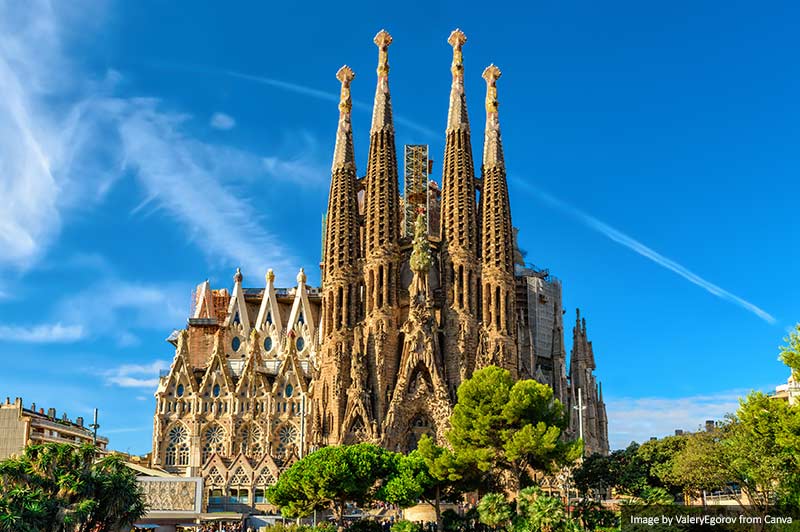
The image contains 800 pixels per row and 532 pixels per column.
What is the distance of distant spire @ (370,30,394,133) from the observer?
6525 centimetres

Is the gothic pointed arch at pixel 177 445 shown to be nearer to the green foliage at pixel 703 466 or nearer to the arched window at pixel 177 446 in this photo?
the arched window at pixel 177 446

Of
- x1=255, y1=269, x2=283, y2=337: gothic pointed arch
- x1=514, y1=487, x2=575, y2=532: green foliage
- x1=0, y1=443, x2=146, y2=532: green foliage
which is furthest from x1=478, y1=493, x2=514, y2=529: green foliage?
x1=255, y1=269, x2=283, y2=337: gothic pointed arch

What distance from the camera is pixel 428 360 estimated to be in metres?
58.4

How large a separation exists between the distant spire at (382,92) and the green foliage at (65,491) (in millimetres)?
38177

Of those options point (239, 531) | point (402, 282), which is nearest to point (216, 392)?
point (402, 282)

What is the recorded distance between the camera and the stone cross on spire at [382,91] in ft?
→ 214

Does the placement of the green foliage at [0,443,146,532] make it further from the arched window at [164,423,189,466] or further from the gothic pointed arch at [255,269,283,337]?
the gothic pointed arch at [255,269,283,337]

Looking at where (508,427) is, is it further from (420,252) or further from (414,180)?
(414,180)

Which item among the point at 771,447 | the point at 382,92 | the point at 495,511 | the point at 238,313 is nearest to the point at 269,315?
the point at 238,313

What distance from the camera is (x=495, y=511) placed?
34.9m

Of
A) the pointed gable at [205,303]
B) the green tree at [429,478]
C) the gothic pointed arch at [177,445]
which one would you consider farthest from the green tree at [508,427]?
the pointed gable at [205,303]

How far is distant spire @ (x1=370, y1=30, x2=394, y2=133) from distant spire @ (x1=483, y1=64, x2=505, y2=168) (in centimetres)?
728

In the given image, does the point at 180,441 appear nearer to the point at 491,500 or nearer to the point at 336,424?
the point at 336,424

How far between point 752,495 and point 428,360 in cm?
2673
